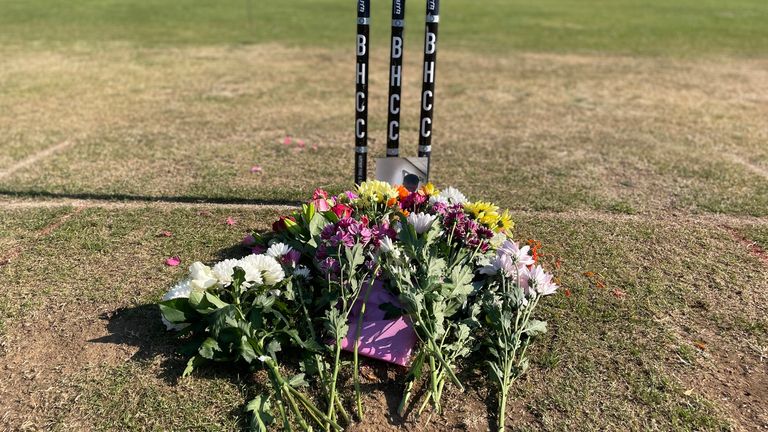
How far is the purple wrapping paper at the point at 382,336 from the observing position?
315 cm

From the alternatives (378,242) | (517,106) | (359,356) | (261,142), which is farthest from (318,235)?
(517,106)

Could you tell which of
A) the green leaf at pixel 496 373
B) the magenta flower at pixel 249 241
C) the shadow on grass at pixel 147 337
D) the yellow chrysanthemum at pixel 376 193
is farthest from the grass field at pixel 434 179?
the yellow chrysanthemum at pixel 376 193

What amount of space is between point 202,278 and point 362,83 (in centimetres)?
201

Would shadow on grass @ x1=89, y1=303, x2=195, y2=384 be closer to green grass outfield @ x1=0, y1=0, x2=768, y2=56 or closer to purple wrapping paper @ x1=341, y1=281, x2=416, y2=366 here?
purple wrapping paper @ x1=341, y1=281, x2=416, y2=366

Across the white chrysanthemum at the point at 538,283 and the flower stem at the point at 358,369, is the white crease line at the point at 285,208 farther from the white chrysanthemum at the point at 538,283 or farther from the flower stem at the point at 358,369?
the flower stem at the point at 358,369

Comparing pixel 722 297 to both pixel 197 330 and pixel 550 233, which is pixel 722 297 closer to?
pixel 550 233

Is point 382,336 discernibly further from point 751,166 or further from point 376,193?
point 751,166

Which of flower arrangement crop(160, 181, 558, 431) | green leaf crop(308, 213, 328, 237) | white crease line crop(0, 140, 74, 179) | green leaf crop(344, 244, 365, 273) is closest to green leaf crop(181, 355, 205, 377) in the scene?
flower arrangement crop(160, 181, 558, 431)

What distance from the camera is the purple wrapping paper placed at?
3.15 meters

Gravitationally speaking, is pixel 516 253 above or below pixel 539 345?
above

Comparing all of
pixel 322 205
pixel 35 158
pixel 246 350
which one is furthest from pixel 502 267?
pixel 35 158

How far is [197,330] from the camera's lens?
3152 millimetres

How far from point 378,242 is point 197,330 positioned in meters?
1.02

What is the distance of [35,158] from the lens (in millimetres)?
6355
